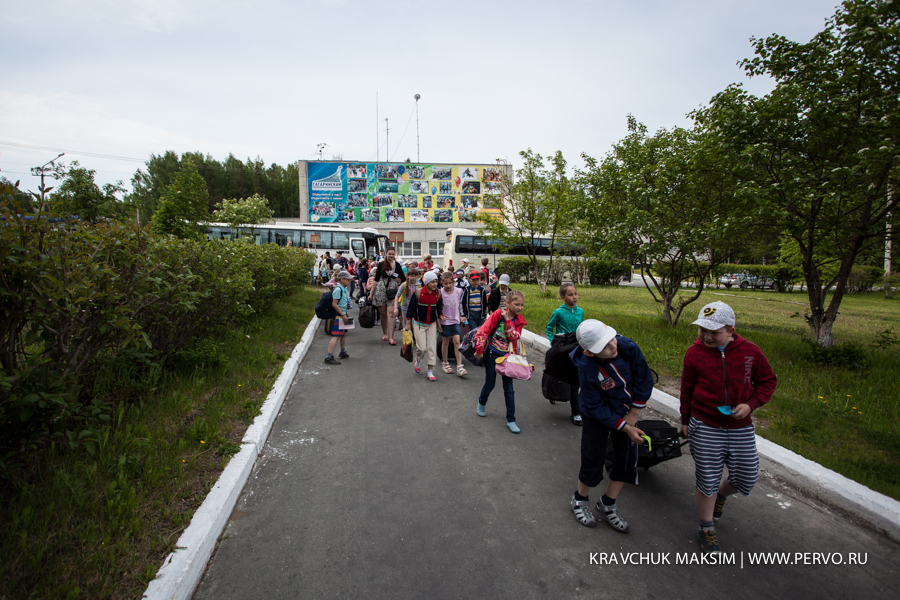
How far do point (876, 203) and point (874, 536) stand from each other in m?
6.44

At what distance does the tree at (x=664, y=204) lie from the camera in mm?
9086

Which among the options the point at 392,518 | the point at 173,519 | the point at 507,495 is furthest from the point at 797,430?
the point at 173,519

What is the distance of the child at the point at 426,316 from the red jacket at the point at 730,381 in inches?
172

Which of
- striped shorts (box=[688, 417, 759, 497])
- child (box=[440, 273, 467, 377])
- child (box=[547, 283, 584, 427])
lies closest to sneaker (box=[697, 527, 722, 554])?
striped shorts (box=[688, 417, 759, 497])

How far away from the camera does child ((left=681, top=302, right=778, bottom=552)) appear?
9.96ft

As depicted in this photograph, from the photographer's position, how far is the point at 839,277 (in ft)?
25.3

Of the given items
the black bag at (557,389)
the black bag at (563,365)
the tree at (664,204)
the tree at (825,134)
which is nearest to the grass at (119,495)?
the black bag at (563,365)

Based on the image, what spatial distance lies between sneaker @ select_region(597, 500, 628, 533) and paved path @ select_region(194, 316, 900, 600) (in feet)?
0.20

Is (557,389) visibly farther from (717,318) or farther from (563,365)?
(717,318)

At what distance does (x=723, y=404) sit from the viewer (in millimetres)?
3051

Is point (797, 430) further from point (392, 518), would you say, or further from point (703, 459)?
point (392, 518)

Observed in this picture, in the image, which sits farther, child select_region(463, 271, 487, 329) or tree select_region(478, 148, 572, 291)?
tree select_region(478, 148, 572, 291)

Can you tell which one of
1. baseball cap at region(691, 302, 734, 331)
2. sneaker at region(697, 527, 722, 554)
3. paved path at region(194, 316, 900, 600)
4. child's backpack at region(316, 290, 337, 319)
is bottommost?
paved path at region(194, 316, 900, 600)

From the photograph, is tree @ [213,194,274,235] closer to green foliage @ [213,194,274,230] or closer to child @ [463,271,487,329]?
green foliage @ [213,194,274,230]
